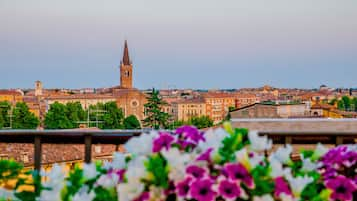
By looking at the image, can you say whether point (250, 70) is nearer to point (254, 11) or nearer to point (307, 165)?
point (254, 11)

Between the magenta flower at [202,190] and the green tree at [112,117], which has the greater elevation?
the magenta flower at [202,190]

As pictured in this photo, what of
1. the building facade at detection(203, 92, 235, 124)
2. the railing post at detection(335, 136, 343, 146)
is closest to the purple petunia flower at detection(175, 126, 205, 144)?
the railing post at detection(335, 136, 343, 146)

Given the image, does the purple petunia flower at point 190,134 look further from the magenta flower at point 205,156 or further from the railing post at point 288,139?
the railing post at point 288,139

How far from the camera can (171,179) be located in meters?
1.26

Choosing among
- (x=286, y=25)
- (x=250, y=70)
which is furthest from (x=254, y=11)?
(x=250, y=70)

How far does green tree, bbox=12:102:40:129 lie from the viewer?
54.4 m

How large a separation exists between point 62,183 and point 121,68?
270ft

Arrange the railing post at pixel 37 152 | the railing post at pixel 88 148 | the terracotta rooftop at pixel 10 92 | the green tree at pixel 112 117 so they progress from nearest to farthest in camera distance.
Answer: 1. the railing post at pixel 88 148
2. the railing post at pixel 37 152
3. the green tree at pixel 112 117
4. the terracotta rooftop at pixel 10 92

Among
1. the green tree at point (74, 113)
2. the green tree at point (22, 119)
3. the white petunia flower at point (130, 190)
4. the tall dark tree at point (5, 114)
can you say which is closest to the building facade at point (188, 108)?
the green tree at point (74, 113)

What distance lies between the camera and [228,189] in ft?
4.04

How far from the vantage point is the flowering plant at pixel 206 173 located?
1.25 m

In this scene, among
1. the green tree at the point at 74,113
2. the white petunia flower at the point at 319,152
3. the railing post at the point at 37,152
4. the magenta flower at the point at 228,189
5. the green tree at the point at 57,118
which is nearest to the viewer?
the magenta flower at the point at 228,189

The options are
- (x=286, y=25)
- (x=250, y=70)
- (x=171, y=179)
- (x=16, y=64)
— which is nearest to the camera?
(x=171, y=179)

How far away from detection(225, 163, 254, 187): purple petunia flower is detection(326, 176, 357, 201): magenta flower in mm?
271
